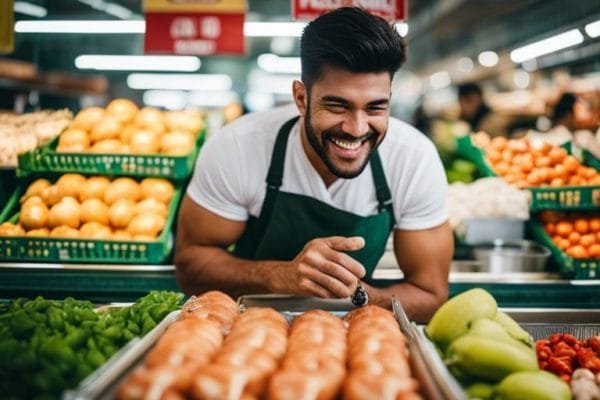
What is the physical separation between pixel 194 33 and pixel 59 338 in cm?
416

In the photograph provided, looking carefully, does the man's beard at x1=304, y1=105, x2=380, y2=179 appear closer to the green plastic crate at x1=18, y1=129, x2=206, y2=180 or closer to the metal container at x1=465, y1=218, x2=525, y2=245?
the green plastic crate at x1=18, y1=129, x2=206, y2=180

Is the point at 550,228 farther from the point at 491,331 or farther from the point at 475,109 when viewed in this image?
the point at 475,109

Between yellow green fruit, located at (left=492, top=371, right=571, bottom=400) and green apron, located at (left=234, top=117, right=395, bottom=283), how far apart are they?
136cm

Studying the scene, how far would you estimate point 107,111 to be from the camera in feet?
16.2

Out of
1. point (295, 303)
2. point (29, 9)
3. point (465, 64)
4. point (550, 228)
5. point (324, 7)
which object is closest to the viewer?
point (295, 303)

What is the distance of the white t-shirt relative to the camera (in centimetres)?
305

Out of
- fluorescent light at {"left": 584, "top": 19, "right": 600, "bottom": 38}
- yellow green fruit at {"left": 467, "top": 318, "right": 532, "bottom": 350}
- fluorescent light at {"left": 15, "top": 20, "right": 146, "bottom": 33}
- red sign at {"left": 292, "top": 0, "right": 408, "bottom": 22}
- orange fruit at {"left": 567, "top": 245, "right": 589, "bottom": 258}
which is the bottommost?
orange fruit at {"left": 567, "top": 245, "right": 589, "bottom": 258}

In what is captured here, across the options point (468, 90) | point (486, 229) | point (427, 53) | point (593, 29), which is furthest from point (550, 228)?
point (427, 53)

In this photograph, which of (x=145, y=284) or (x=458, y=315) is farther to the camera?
(x=145, y=284)

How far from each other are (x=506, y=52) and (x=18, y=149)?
12.2m

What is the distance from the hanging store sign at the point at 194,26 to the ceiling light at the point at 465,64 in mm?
14401

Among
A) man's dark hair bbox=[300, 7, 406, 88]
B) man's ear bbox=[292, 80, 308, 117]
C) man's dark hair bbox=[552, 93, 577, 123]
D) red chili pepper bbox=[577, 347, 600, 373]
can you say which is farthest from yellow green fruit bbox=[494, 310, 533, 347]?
man's dark hair bbox=[552, 93, 577, 123]

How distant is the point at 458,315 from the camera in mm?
2033

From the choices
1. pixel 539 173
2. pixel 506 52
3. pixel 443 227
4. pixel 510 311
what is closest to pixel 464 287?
pixel 443 227
